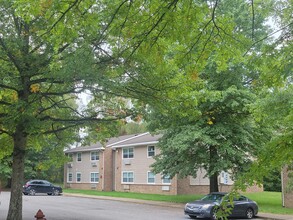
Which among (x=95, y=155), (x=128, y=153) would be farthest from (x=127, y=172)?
(x=95, y=155)

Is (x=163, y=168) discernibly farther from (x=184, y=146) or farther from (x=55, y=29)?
(x=55, y=29)

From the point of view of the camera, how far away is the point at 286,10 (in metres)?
6.96

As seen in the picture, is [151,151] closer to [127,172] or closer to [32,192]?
[127,172]

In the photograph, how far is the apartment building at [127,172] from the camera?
37537 mm

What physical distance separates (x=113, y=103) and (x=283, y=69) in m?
9.24

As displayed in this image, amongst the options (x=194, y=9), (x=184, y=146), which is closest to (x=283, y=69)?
(x=194, y=9)

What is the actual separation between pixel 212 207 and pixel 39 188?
25.6m

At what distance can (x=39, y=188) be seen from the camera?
1545 inches

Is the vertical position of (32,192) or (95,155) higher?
(95,155)

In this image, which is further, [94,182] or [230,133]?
[94,182]

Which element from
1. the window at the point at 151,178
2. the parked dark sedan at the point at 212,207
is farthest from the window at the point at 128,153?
the parked dark sedan at the point at 212,207

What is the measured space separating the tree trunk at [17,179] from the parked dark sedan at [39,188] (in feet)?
87.4

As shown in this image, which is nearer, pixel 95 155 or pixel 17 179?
pixel 17 179

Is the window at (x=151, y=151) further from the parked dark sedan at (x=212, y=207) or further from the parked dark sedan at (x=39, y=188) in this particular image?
the parked dark sedan at (x=212, y=207)
